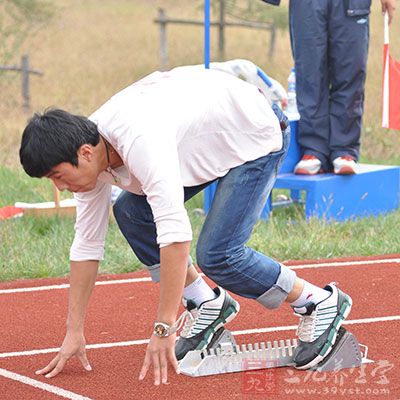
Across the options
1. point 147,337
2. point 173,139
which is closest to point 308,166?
point 147,337

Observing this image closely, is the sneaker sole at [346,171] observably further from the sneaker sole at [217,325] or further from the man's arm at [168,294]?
the man's arm at [168,294]

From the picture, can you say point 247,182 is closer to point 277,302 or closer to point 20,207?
point 277,302

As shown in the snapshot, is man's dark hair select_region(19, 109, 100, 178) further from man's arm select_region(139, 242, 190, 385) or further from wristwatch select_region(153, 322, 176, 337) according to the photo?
wristwatch select_region(153, 322, 176, 337)

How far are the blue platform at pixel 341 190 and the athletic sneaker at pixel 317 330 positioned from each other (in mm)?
3248

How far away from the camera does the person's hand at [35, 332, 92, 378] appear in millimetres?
4832

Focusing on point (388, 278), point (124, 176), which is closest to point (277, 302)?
point (124, 176)

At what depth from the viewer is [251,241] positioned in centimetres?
767

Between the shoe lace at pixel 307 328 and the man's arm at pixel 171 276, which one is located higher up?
the man's arm at pixel 171 276

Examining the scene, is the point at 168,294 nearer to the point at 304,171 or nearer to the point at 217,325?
the point at 217,325

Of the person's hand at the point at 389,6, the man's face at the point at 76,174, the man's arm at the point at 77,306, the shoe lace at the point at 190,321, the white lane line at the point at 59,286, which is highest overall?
the person's hand at the point at 389,6

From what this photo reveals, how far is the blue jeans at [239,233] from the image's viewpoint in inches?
185

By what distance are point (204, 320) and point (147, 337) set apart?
0.57m

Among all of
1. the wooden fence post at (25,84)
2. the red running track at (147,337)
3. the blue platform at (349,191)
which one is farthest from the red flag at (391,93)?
A: the wooden fence post at (25,84)

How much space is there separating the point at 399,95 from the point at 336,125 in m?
0.64
